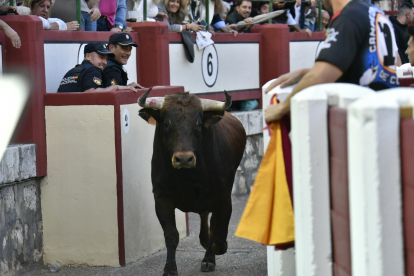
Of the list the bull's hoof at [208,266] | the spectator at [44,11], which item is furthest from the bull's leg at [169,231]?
the spectator at [44,11]

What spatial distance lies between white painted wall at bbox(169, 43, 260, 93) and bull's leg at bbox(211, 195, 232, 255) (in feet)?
10.6

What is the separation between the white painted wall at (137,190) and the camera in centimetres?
640

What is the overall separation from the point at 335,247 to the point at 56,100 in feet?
12.9

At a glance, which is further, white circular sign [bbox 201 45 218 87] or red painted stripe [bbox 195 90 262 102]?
red painted stripe [bbox 195 90 262 102]

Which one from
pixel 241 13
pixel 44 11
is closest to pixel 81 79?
pixel 44 11

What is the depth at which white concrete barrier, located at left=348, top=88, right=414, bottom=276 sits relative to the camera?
2436 mm

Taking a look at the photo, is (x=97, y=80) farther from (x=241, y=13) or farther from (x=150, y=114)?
(x=241, y=13)

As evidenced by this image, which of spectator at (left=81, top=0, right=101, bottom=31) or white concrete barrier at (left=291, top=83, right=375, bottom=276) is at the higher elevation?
spectator at (left=81, top=0, right=101, bottom=31)

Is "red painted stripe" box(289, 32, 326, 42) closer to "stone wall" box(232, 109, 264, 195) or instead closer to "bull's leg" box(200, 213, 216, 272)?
"stone wall" box(232, 109, 264, 195)

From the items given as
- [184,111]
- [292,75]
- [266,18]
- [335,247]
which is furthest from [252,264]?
[266,18]

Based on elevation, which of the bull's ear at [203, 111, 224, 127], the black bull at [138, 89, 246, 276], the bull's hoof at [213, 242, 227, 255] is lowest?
the bull's hoof at [213, 242, 227, 255]

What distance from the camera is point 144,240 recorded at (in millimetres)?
6719

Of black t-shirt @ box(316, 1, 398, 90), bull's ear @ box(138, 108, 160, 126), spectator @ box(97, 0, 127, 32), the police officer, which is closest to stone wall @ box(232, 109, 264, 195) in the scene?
spectator @ box(97, 0, 127, 32)

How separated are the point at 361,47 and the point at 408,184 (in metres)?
1.14
